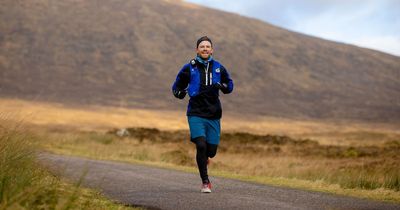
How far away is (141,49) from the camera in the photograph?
114 meters

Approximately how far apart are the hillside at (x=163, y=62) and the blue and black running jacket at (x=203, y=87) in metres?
80.2

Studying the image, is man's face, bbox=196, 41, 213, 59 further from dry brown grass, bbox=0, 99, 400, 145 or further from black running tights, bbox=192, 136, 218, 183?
dry brown grass, bbox=0, 99, 400, 145

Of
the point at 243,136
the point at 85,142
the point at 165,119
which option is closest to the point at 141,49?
the point at 165,119

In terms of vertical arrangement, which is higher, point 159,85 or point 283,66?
point 283,66

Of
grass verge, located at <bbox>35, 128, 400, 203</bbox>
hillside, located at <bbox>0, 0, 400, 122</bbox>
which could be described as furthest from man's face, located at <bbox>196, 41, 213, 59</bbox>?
hillside, located at <bbox>0, 0, 400, 122</bbox>

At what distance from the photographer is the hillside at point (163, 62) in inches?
3888

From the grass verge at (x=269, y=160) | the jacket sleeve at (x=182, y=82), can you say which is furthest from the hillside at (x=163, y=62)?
the jacket sleeve at (x=182, y=82)

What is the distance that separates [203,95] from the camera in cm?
1041

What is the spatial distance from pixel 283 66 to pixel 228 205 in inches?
4373

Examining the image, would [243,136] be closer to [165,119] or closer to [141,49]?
[165,119]

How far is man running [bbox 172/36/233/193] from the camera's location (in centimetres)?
1040

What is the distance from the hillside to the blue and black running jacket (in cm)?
8017

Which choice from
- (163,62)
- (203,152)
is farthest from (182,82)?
(163,62)

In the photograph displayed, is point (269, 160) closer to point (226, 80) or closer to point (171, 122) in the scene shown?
point (226, 80)
